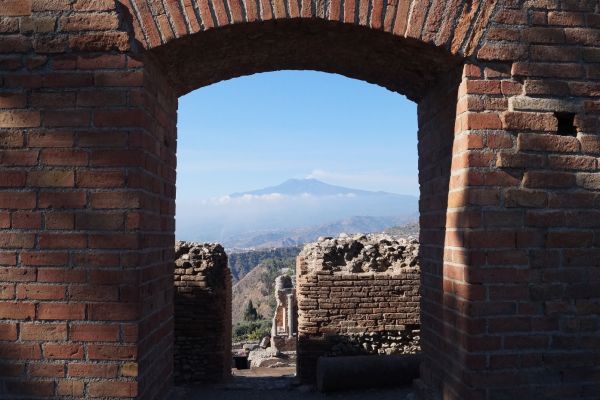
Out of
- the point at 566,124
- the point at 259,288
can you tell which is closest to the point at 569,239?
the point at 566,124

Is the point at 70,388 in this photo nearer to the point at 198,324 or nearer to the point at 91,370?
the point at 91,370

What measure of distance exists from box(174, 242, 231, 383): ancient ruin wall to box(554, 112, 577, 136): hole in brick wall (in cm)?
681

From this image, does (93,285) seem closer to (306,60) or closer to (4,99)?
(4,99)

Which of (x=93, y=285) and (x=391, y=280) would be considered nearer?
(x=93, y=285)

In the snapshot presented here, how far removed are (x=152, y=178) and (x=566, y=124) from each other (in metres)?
2.49

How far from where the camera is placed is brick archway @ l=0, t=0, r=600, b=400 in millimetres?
2832

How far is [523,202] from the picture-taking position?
297cm

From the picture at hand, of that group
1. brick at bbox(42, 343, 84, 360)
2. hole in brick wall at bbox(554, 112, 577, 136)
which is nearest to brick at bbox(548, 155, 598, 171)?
hole in brick wall at bbox(554, 112, 577, 136)

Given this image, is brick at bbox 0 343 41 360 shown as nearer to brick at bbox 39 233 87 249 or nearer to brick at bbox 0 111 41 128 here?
brick at bbox 39 233 87 249

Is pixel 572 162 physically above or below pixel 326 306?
above

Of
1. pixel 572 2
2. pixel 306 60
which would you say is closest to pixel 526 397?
pixel 572 2

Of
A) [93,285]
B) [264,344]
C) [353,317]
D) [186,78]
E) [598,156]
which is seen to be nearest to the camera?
[93,285]

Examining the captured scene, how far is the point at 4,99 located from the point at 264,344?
20913mm

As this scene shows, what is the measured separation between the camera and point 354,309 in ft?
29.5
